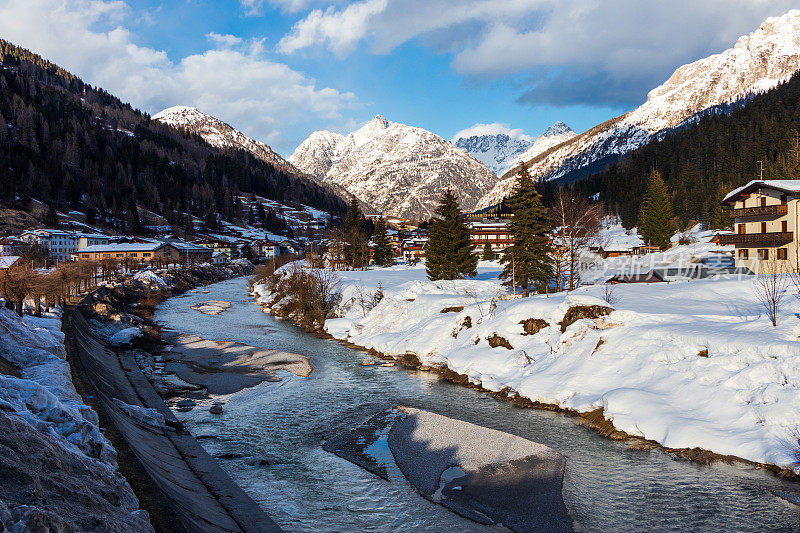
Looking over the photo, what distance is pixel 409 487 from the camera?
15367 mm

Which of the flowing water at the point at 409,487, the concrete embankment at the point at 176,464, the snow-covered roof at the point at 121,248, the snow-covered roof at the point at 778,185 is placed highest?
the snow-covered roof at the point at 778,185

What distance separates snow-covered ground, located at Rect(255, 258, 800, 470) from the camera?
17.3 meters

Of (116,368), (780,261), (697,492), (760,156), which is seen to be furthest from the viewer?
(760,156)

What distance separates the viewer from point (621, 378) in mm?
22141

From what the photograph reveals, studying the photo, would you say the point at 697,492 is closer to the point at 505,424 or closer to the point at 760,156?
the point at 505,424

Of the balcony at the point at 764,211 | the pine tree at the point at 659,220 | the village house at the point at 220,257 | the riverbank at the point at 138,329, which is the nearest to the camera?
the riverbank at the point at 138,329

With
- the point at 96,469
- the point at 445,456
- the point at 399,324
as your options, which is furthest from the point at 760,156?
the point at 96,469

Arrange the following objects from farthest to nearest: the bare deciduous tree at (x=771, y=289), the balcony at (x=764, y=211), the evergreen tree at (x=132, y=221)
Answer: the evergreen tree at (x=132, y=221) → the balcony at (x=764, y=211) → the bare deciduous tree at (x=771, y=289)

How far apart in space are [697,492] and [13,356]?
26.6 meters

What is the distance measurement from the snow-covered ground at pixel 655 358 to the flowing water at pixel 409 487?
5.41ft

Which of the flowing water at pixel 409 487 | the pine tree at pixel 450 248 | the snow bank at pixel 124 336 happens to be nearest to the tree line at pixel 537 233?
the pine tree at pixel 450 248

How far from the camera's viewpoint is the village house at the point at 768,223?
39.0 meters

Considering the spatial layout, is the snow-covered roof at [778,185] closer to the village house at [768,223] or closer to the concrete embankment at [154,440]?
the village house at [768,223]

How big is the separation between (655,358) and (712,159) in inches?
5177
